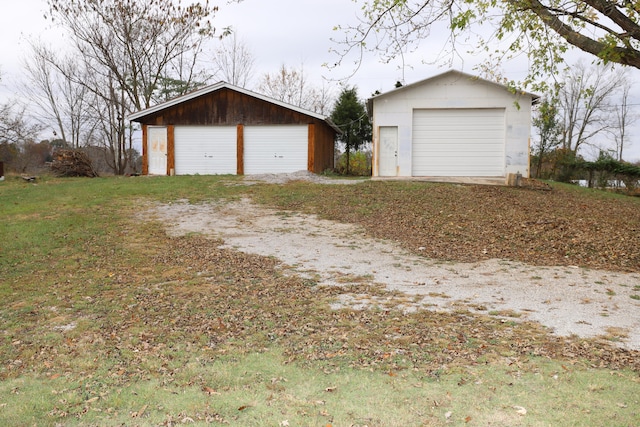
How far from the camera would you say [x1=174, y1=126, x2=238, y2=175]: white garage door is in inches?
818

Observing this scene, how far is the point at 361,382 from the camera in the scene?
3.72 meters

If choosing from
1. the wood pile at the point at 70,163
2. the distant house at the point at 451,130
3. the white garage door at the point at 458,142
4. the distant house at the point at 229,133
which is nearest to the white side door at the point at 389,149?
the distant house at the point at 451,130

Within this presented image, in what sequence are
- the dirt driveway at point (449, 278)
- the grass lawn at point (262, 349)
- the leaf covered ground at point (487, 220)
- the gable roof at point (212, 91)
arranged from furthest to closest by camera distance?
the gable roof at point (212, 91)
the leaf covered ground at point (487, 220)
the dirt driveway at point (449, 278)
the grass lawn at point (262, 349)

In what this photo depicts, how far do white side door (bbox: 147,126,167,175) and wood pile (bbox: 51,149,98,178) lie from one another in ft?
14.4

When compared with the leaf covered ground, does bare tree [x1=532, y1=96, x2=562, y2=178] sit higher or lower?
higher

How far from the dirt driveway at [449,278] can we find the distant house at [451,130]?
8.20 m

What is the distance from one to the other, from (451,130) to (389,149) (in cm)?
240

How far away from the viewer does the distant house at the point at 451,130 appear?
17891mm

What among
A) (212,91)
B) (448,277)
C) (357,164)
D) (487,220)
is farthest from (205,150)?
(448,277)

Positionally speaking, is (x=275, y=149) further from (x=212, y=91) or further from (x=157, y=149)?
(x=157, y=149)

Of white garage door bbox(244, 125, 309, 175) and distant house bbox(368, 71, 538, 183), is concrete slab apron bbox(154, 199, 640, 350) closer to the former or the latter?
distant house bbox(368, 71, 538, 183)


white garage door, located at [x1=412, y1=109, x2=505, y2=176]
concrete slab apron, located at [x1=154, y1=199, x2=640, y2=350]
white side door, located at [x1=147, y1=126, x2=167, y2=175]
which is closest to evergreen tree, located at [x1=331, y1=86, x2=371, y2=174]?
white garage door, located at [x1=412, y1=109, x2=505, y2=176]

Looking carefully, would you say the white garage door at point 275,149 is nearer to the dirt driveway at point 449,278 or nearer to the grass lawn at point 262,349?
the dirt driveway at point 449,278

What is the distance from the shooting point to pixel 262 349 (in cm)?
449
